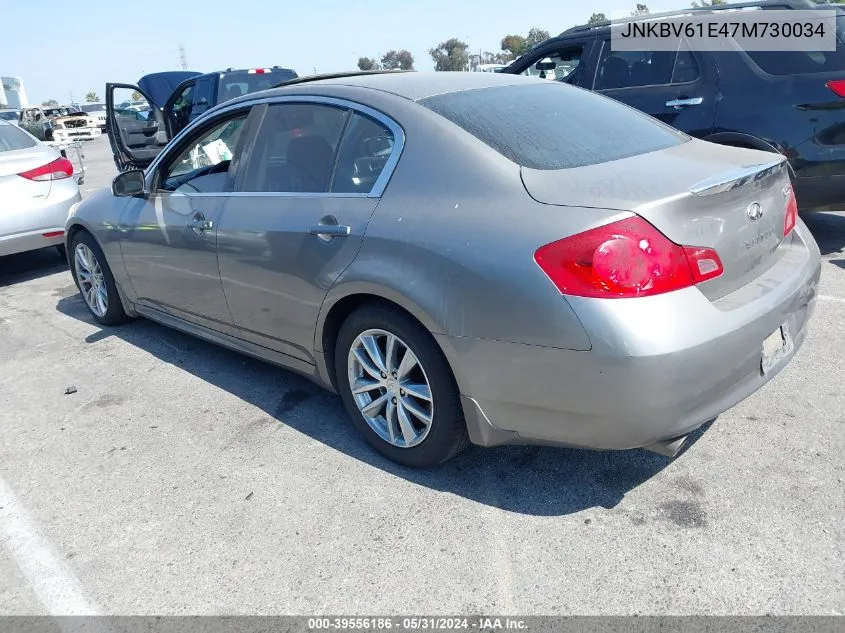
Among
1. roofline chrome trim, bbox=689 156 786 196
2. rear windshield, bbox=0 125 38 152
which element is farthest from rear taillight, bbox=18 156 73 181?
roofline chrome trim, bbox=689 156 786 196

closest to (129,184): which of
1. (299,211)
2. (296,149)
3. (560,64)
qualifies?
(296,149)

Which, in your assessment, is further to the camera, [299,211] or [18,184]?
[18,184]

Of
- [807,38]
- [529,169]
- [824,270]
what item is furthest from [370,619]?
[807,38]

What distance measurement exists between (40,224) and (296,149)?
4.31 metres

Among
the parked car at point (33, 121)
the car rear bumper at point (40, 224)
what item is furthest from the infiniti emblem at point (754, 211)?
the parked car at point (33, 121)

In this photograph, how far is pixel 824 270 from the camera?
5.09 meters

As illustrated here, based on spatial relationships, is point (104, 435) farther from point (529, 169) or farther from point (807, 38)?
point (807, 38)

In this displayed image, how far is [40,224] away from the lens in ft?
21.2

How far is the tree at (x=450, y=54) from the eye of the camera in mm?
69125

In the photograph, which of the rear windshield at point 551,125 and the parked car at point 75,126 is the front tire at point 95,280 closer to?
the rear windshield at point 551,125

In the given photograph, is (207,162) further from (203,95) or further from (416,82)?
(203,95)

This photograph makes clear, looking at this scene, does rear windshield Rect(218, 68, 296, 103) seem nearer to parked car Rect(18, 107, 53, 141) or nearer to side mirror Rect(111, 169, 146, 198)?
side mirror Rect(111, 169, 146, 198)

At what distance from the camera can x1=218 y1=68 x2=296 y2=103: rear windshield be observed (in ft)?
32.7

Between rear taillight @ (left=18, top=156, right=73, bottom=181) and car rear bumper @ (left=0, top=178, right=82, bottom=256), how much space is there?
6 cm
